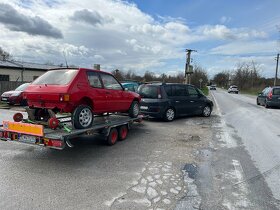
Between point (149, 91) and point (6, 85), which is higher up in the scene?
point (149, 91)

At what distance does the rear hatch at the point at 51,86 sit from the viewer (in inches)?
242

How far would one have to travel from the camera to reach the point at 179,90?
41.2 ft

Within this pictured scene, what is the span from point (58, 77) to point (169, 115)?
6323 millimetres

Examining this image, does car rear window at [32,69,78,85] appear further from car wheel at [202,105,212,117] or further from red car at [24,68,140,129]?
car wheel at [202,105,212,117]

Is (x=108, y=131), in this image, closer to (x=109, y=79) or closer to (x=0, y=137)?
(x=109, y=79)

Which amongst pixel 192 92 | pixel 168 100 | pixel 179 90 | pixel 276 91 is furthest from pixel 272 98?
pixel 168 100

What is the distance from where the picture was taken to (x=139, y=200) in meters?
4.06

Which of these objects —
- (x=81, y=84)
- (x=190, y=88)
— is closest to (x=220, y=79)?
(x=190, y=88)

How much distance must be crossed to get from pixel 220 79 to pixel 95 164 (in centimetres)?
12601

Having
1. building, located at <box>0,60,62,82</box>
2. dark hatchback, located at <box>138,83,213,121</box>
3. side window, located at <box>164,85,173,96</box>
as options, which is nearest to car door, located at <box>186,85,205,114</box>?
dark hatchback, located at <box>138,83,213,121</box>

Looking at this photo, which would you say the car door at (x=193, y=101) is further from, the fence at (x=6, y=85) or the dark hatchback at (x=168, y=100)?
the fence at (x=6, y=85)

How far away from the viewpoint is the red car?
20.3 ft

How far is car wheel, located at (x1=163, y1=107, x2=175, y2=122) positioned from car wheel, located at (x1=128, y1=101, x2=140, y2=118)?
2533 millimetres

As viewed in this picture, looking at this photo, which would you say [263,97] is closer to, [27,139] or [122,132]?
[122,132]
